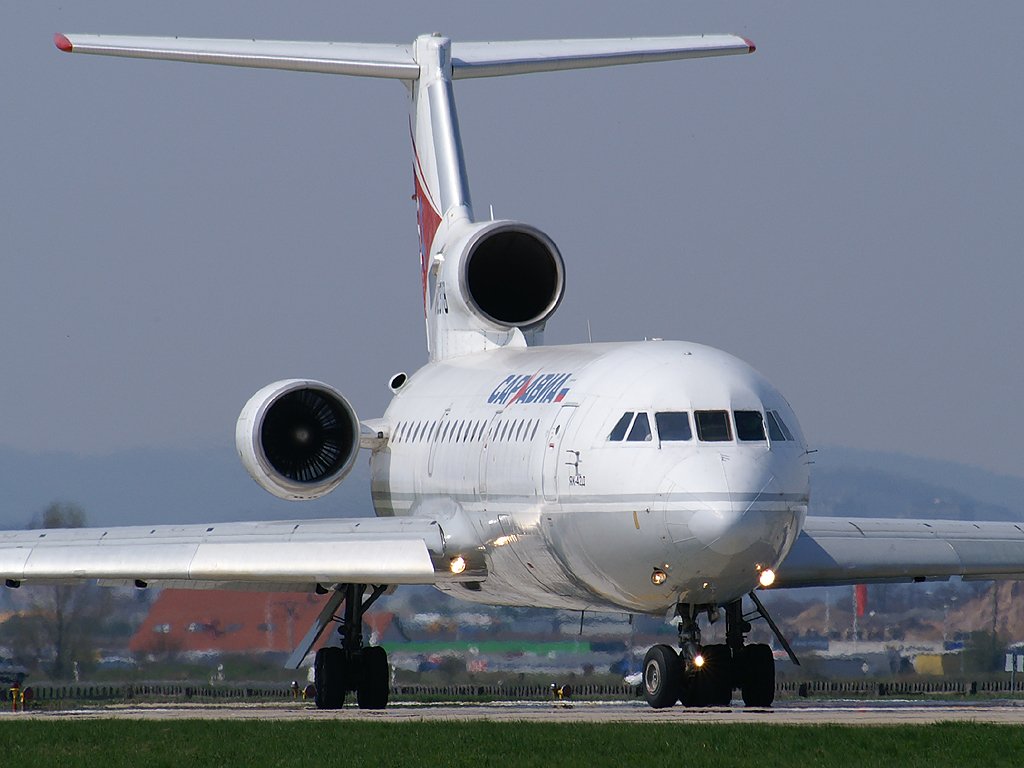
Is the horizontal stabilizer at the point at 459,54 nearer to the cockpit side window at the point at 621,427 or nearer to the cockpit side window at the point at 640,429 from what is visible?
the cockpit side window at the point at 621,427

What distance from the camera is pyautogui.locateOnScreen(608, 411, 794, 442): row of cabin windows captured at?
69.0ft

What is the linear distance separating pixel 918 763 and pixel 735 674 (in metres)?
8.56

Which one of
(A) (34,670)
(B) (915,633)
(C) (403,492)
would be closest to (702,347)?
(C) (403,492)

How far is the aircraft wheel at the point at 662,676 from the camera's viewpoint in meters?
21.5

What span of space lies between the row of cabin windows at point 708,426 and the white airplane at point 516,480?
0.09ft

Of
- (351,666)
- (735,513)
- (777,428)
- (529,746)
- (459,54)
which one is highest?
(459,54)

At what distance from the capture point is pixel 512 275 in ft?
96.0

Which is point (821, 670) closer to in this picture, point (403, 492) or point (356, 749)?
point (403, 492)

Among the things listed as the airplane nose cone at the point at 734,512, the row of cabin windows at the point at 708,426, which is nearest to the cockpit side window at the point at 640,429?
the row of cabin windows at the point at 708,426

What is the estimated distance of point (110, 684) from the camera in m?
34.1

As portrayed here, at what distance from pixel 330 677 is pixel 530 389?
5.03m

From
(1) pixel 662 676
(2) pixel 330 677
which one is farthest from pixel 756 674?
(2) pixel 330 677

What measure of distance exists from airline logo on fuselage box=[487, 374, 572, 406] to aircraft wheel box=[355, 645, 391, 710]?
3.92 metres

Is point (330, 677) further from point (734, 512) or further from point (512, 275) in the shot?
point (734, 512)
